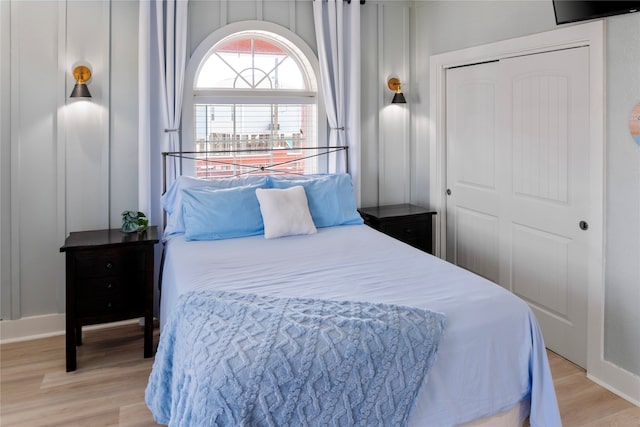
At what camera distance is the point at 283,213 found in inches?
128

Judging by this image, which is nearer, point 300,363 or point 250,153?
point 300,363

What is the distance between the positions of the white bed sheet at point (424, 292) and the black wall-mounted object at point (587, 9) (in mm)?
1577

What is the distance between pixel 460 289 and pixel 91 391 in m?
2.10

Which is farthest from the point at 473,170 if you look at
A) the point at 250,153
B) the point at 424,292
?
the point at 424,292

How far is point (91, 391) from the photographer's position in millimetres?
2766

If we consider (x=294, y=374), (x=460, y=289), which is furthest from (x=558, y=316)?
(x=294, y=374)

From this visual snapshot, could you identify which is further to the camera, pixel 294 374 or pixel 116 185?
pixel 116 185

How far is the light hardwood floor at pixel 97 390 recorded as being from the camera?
98.5 inches

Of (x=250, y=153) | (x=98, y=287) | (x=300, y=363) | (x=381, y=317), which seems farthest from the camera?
(x=250, y=153)

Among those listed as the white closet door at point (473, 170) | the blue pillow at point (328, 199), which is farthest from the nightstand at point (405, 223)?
the blue pillow at point (328, 199)

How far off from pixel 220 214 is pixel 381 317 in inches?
64.7

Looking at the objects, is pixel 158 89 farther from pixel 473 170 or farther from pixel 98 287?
pixel 473 170

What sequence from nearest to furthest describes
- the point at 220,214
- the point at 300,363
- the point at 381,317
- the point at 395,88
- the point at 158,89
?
the point at 300,363 < the point at 381,317 < the point at 220,214 < the point at 158,89 < the point at 395,88

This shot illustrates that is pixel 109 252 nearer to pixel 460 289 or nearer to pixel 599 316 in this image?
pixel 460 289
